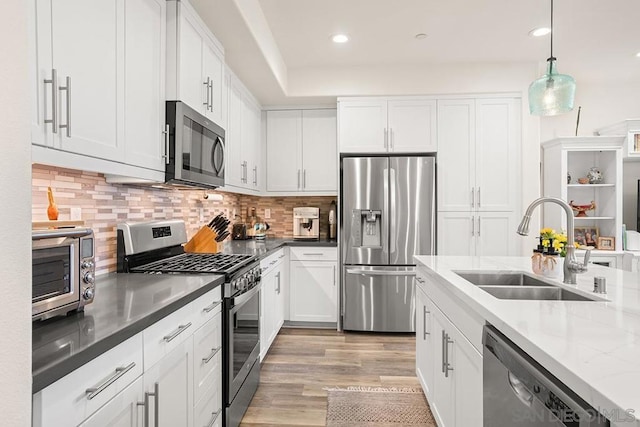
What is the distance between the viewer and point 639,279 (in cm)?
185

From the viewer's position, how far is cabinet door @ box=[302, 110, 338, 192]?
14.4ft

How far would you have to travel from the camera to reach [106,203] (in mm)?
2062

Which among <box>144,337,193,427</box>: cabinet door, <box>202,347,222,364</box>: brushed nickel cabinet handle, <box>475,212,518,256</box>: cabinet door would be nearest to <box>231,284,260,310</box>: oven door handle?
<box>202,347,222,364</box>: brushed nickel cabinet handle

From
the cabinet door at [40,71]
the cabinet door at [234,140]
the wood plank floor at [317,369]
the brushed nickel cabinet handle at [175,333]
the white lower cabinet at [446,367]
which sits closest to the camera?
the cabinet door at [40,71]

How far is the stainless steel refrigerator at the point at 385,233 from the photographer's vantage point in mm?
3912

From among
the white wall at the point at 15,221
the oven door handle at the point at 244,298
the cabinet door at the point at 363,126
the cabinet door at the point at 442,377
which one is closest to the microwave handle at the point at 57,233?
the white wall at the point at 15,221

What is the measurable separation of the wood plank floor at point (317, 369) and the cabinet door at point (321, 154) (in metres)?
1.61

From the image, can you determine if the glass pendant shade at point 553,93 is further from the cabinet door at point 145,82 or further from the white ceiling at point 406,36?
the cabinet door at point 145,82

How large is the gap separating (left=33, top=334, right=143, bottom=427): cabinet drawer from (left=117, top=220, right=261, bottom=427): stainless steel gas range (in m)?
0.86

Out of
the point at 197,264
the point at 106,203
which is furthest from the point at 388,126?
the point at 106,203

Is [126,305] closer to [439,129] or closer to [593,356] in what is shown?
[593,356]

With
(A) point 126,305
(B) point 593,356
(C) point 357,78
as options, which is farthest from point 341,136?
(B) point 593,356

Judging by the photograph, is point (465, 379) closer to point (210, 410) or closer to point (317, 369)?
point (210, 410)

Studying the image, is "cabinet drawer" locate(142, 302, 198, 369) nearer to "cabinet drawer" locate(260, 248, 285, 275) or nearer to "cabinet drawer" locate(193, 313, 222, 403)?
"cabinet drawer" locate(193, 313, 222, 403)
